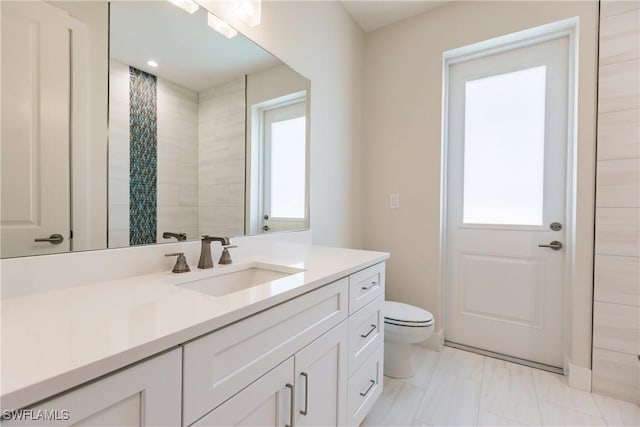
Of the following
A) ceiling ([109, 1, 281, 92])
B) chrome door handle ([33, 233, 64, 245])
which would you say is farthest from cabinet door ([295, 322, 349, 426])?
ceiling ([109, 1, 281, 92])

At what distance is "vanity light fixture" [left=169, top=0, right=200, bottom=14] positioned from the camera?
1.16 metres

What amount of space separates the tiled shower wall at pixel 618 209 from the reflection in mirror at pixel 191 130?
1783 mm

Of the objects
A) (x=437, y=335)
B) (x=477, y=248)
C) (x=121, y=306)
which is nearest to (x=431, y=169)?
(x=477, y=248)

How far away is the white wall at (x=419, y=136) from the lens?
1751 millimetres

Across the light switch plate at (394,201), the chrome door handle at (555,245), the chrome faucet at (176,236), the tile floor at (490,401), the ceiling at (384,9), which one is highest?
the ceiling at (384,9)

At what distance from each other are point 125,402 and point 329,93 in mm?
2001

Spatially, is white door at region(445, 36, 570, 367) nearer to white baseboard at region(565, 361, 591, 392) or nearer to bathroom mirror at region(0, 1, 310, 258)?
white baseboard at region(565, 361, 591, 392)

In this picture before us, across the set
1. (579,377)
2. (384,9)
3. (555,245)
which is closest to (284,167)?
Answer: (384,9)

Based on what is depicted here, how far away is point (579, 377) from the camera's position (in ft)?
5.69

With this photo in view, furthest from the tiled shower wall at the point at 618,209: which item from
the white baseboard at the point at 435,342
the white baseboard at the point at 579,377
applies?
the white baseboard at the point at 435,342

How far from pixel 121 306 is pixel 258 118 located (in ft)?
3.69

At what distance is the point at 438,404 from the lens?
160 centimetres

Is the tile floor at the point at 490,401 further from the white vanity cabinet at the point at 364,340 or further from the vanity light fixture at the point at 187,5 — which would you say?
the vanity light fixture at the point at 187,5

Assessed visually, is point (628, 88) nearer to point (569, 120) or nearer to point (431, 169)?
point (569, 120)
